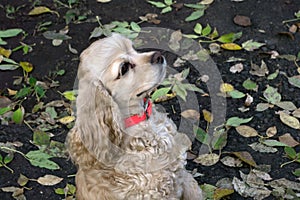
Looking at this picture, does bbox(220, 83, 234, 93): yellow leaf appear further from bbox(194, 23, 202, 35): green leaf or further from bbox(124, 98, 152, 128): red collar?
bbox(124, 98, 152, 128): red collar

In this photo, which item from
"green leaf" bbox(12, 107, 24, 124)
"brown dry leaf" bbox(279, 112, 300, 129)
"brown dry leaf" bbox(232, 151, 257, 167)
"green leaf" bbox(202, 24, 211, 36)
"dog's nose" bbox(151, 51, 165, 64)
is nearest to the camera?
"dog's nose" bbox(151, 51, 165, 64)

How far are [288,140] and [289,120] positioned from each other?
0.16 meters

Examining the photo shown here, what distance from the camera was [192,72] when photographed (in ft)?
14.3

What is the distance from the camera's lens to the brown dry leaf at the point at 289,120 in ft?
12.8

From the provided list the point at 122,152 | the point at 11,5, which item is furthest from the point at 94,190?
the point at 11,5

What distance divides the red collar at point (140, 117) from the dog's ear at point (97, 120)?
10 centimetres

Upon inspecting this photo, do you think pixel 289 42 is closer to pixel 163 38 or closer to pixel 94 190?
pixel 163 38

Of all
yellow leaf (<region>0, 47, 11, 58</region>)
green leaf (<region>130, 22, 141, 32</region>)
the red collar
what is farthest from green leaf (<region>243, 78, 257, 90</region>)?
yellow leaf (<region>0, 47, 11, 58</region>)

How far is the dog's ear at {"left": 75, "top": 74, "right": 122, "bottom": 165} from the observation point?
2.87 meters

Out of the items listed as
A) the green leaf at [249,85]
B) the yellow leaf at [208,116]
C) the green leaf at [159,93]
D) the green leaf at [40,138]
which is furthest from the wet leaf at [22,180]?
the green leaf at [249,85]

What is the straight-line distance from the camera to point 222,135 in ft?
12.7

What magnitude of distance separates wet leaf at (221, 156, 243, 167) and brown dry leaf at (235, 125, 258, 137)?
20 cm

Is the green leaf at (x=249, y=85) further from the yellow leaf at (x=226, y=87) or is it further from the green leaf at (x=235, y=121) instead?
the green leaf at (x=235, y=121)

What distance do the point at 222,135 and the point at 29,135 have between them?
1190mm
